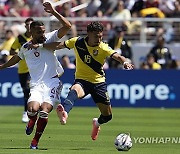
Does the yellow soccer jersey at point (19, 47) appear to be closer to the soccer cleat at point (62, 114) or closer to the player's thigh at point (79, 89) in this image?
the player's thigh at point (79, 89)

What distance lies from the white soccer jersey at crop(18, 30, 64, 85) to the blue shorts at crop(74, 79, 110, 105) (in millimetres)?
794

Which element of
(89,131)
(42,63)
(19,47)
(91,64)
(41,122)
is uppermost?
(42,63)

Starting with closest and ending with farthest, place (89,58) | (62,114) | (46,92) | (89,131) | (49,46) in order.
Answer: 1. (62,114)
2. (46,92)
3. (49,46)
4. (89,58)
5. (89,131)

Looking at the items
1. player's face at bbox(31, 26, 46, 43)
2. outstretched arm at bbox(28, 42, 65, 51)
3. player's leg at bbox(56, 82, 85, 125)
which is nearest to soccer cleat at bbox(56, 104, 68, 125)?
player's leg at bbox(56, 82, 85, 125)

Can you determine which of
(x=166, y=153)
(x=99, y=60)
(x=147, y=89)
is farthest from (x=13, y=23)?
(x=166, y=153)

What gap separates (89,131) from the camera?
16.6 m

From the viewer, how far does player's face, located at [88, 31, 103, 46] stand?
44.3 ft

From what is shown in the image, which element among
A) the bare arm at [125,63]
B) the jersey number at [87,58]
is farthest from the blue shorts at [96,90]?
the bare arm at [125,63]

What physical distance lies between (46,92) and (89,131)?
3661 mm

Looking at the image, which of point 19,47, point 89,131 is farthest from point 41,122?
point 19,47

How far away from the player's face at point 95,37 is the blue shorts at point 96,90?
81 cm

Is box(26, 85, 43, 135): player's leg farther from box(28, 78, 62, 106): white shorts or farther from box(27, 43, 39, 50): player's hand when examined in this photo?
box(27, 43, 39, 50): player's hand

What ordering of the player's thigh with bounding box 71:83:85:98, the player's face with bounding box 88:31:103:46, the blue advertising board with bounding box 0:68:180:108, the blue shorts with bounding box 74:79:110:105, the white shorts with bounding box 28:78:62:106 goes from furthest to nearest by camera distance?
the blue advertising board with bounding box 0:68:180:108 → the blue shorts with bounding box 74:79:110:105 → the player's thigh with bounding box 71:83:85:98 → the player's face with bounding box 88:31:103:46 → the white shorts with bounding box 28:78:62:106

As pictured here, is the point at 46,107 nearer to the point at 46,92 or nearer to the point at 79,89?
the point at 46,92
